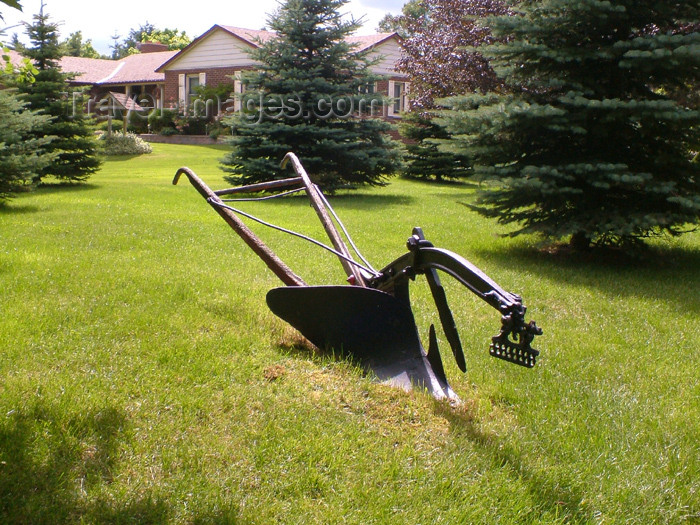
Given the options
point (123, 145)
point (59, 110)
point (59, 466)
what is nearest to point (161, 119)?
point (123, 145)

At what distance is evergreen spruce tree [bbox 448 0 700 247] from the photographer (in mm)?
6465

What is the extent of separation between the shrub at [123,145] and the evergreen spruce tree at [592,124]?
65.3 feet

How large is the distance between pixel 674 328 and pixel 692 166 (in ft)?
9.23

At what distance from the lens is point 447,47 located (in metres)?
17.0

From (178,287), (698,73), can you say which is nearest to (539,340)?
(178,287)

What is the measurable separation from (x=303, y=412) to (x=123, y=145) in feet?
78.1

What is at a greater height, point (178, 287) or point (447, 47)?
point (447, 47)

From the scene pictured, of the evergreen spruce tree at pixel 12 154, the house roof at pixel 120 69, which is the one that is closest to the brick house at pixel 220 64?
the house roof at pixel 120 69

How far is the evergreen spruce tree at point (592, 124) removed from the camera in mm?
6465

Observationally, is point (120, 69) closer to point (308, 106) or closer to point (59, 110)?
point (59, 110)

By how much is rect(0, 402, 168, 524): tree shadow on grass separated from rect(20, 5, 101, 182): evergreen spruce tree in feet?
41.4

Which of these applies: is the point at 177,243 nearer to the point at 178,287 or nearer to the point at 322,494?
the point at 178,287

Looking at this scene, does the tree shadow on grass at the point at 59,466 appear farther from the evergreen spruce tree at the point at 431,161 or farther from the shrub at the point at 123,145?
the shrub at the point at 123,145

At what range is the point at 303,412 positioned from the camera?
3156 mm
